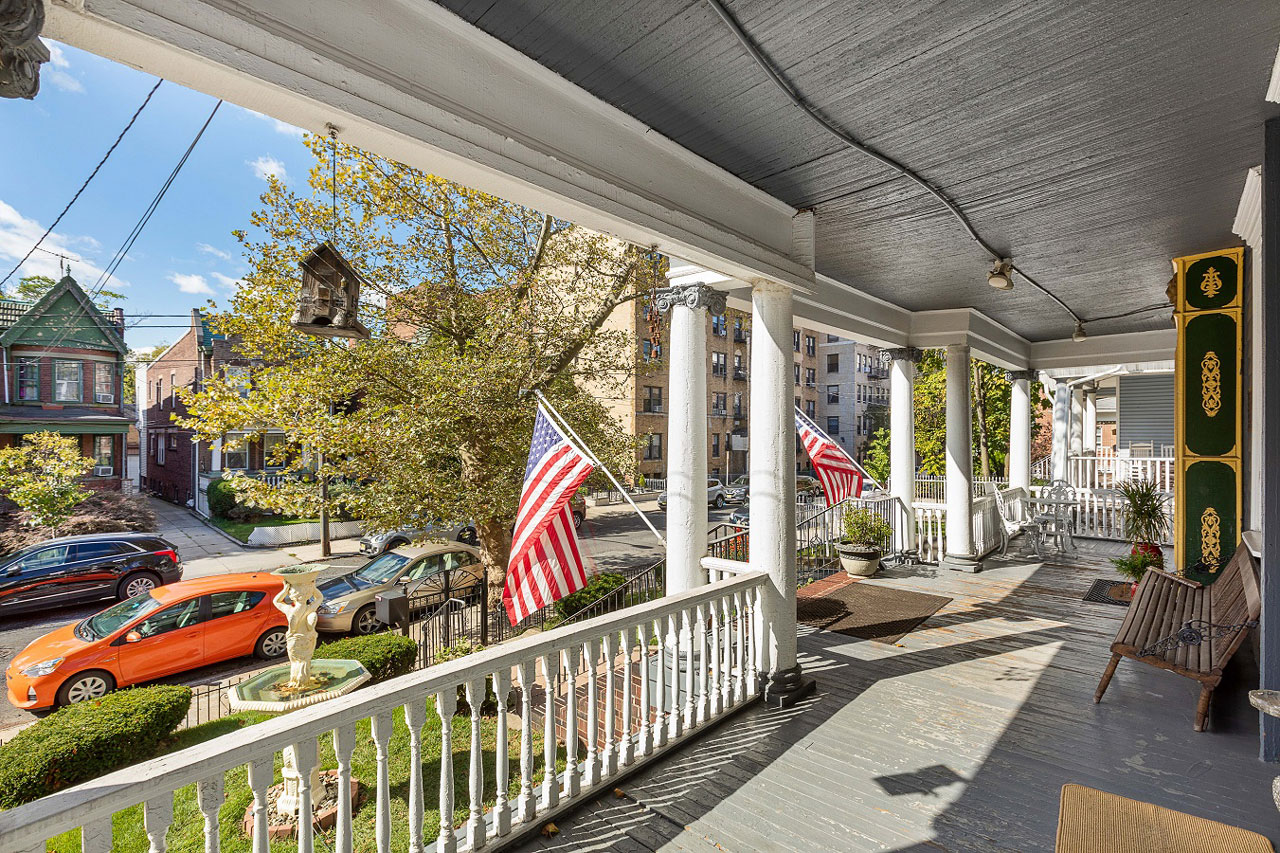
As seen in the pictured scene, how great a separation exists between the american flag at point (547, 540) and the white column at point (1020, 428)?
390 inches

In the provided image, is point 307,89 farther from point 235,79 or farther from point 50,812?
point 50,812

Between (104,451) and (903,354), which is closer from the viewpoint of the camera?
(903,354)

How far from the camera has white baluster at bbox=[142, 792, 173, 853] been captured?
5.22 feet

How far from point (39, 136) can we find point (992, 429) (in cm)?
2130

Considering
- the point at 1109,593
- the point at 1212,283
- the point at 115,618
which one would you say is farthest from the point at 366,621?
the point at 1212,283

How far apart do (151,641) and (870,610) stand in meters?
8.25

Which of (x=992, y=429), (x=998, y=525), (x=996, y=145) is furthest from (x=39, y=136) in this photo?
(x=992, y=429)

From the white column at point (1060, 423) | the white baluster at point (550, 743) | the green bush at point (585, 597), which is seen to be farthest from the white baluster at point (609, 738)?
the white column at point (1060, 423)

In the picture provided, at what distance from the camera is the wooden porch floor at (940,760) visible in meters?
2.63

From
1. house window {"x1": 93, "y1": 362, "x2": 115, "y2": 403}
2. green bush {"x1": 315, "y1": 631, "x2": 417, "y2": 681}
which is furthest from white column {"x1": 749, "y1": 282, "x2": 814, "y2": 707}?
house window {"x1": 93, "y1": 362, "x2": 115, "y2": 403}

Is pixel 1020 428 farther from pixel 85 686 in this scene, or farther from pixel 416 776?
pixel 85 686

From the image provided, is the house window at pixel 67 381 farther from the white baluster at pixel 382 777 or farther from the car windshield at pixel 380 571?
the white baluster at pixel 382 777

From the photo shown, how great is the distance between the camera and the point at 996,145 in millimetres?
3369

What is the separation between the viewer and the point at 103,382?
18891mm
